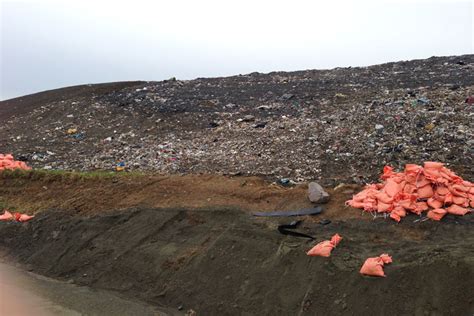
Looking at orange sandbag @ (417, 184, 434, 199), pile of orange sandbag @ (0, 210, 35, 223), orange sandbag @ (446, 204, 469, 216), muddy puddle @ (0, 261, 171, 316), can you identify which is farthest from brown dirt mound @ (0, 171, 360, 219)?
muddy puddle @ (0, 261, 171, 316)

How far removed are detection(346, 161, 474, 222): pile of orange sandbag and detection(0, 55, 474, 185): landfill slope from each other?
3.23 ft

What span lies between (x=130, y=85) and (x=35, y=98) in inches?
157

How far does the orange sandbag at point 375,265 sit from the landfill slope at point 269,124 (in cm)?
216

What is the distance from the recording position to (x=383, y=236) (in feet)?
16.8

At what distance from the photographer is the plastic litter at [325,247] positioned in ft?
16.2

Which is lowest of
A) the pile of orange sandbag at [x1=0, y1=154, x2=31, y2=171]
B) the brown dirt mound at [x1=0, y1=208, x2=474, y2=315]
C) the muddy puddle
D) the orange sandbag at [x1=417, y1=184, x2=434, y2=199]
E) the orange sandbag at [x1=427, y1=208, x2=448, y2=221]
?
the muddy puddle

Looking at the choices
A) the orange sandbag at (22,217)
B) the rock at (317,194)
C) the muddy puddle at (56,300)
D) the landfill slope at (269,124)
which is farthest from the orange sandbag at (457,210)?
the orange sandbag at (22,217)

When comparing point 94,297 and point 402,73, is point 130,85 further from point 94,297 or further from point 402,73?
point 94,297

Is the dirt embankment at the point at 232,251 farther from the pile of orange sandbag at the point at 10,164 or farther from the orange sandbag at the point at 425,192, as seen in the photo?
the pile of orange sandbag at the point at 10,164

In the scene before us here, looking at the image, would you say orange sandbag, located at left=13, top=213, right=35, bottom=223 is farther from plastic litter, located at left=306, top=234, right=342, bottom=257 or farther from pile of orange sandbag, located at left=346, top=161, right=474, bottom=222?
pile of orange sandbag, located at left=346, top=161, right=474, bottom=222

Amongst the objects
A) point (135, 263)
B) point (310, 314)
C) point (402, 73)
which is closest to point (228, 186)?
point (135, 263)

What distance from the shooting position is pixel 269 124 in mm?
10008

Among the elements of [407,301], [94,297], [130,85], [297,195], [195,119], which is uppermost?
[130,85]

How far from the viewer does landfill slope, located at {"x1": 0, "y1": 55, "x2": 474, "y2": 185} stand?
745 cm
